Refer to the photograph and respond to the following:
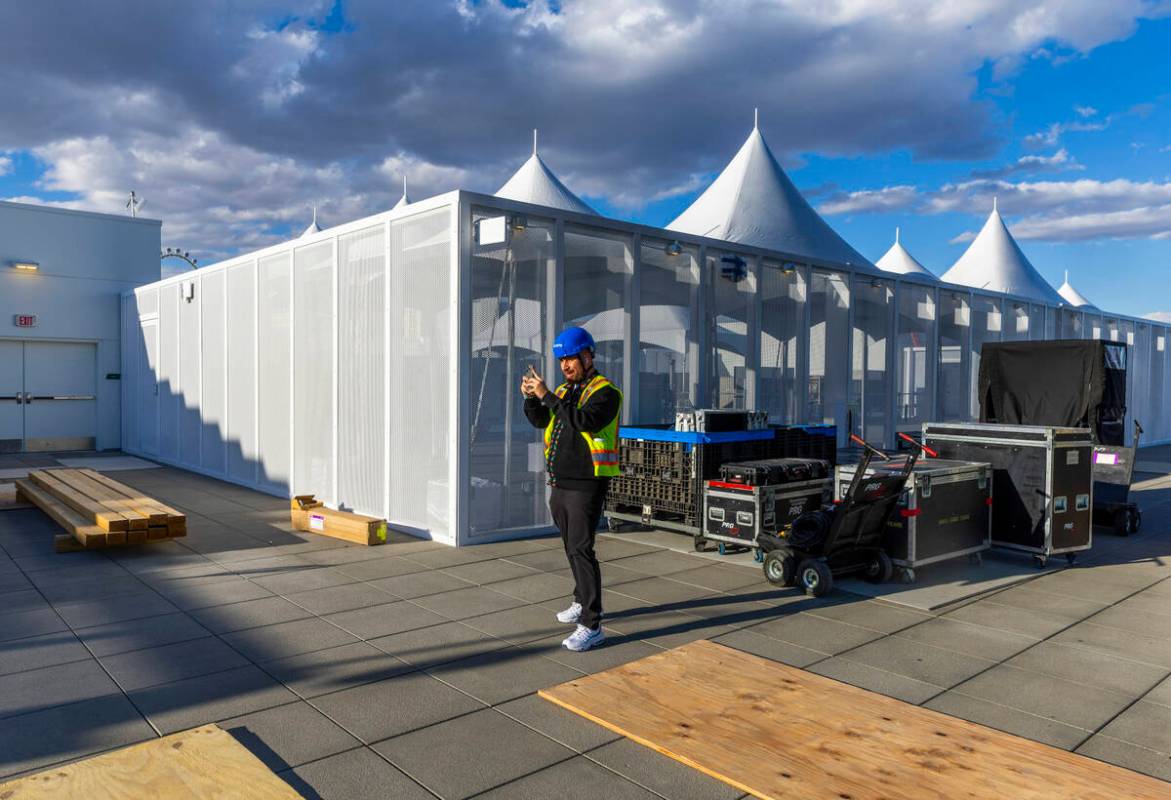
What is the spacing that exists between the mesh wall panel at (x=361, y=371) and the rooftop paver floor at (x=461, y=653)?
153cm

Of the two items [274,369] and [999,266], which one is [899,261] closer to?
[999,266]

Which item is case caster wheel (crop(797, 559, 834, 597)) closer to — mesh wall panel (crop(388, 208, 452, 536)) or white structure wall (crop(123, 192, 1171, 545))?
white structure wall (crop(123, 192, 1171, 545))

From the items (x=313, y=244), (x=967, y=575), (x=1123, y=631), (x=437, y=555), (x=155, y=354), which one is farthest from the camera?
(x=155, y=354)

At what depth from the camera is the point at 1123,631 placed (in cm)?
548

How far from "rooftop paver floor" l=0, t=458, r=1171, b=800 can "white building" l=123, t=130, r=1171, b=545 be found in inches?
52.3

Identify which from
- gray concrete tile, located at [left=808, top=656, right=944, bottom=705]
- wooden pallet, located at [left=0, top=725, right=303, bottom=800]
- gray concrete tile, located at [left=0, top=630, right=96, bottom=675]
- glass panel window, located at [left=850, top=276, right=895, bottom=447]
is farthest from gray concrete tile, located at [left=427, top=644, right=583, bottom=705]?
glass panel window, located at [left=850, top=276, right=895, bottom=447]

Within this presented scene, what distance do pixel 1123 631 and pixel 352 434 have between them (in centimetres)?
784

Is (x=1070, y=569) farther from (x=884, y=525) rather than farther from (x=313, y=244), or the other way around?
(x=313, y=244)

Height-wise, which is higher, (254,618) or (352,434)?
(352,434)

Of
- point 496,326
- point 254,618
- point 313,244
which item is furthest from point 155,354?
point 254,618

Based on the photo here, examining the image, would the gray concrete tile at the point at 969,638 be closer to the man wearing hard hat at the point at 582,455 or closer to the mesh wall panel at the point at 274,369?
the man wearing hard hat at the point at 582,455

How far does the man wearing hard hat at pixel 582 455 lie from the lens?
4891mm

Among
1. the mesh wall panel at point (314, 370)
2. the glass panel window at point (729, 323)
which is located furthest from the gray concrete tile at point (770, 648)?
the mesh wall panel at point (314, 370)

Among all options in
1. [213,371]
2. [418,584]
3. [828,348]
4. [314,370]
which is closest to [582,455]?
[418,584]
